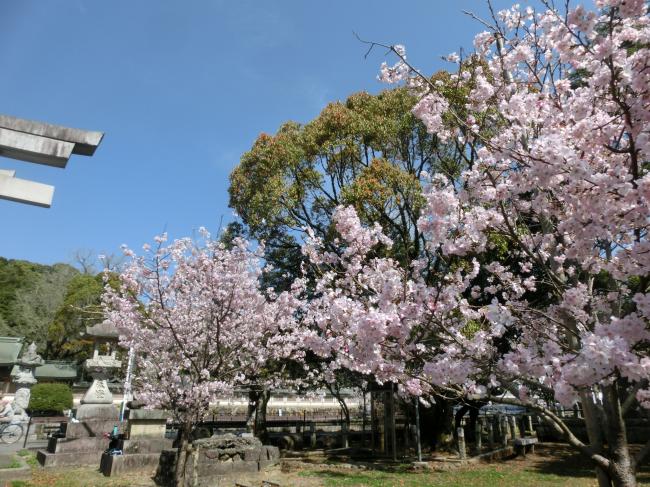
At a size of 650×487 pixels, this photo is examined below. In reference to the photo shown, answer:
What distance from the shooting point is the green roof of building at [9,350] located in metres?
26.0

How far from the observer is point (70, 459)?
11367mm

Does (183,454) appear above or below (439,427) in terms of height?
above

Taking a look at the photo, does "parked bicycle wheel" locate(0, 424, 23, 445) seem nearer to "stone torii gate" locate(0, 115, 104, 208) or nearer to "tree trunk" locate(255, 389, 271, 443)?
"tree trunk" locate(255, 389, 271, 443)

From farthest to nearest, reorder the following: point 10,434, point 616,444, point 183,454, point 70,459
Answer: point 10,434
point 70,459
point 183,454
point 616,444

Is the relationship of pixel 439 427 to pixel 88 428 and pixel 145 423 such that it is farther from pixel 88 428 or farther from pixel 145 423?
pixel 88 428

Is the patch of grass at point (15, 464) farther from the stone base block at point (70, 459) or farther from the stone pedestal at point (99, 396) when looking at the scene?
the stone pedestal at point (99, 396)

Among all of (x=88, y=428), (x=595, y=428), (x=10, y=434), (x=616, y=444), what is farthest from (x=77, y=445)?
(x=616, y=444)

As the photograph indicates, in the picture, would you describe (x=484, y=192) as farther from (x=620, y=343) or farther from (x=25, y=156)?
(x=25, y=156)

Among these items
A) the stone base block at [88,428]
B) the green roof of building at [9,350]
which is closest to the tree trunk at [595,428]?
the stone base block at [88,428]

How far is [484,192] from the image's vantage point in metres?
4.57

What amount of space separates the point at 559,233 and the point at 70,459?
42.2 feet

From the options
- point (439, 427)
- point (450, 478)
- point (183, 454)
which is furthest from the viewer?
point (439, 427)

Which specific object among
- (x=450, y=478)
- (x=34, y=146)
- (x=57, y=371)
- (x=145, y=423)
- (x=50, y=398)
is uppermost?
(x=34, y=146)

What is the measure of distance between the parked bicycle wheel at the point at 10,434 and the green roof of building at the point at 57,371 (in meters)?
16.0
